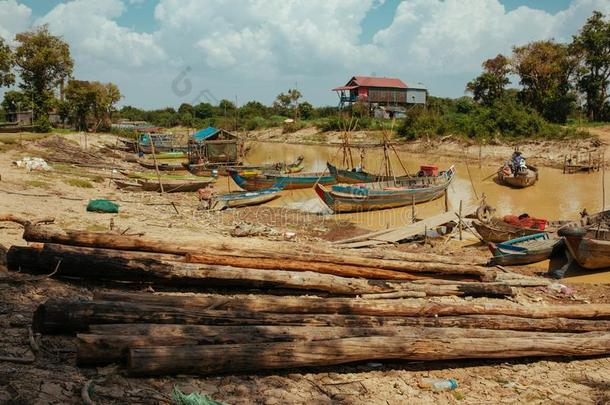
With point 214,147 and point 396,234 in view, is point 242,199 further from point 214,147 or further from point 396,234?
point 214,147

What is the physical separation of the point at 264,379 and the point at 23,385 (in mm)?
1979

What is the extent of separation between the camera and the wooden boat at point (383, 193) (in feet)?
61.2

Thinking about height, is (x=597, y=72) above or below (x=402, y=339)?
A: above

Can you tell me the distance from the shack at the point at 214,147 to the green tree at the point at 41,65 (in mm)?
13198

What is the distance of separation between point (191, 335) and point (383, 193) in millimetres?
15628

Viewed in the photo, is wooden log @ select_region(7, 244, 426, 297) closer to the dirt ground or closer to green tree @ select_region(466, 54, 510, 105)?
the dirt ground

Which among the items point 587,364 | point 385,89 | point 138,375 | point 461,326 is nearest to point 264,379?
point 138,375

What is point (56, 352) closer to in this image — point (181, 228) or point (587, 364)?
point (587, 364)

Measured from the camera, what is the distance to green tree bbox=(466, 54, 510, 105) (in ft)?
146

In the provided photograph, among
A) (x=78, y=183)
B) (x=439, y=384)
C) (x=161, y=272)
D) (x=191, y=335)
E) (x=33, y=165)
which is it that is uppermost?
(x=33, y=165)

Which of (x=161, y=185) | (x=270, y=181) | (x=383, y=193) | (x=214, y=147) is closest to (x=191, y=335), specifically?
(x=383, y=193)

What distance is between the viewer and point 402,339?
5.16 meters

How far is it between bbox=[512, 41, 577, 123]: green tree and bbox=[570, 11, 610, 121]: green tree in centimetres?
89

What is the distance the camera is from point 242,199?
19188 mm
